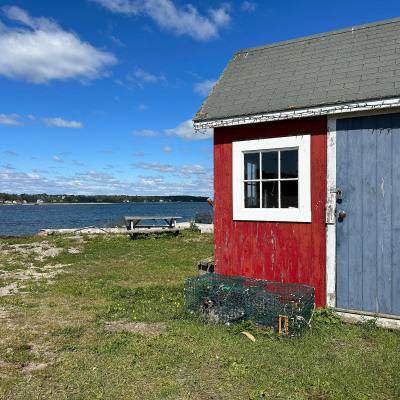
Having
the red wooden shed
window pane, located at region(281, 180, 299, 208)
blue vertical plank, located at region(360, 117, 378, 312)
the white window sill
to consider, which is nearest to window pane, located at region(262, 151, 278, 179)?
the red wooden shed

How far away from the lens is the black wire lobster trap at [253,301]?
628cm

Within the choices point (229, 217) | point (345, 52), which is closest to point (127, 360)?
point (229, 217)

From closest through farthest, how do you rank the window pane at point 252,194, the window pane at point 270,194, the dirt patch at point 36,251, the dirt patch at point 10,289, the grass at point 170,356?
1. the grass at point 170,356
2. the window pane at point 270,194
3. the window pane at point 252,194
4. the dirt patch at point 10,289
5. the dirt patch at point 36,251

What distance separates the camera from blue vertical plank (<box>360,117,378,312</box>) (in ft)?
21.8

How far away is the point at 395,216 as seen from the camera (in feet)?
21.2

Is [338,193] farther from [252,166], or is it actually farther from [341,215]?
[252,166]

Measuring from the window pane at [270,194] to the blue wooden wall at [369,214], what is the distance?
3.77 feet

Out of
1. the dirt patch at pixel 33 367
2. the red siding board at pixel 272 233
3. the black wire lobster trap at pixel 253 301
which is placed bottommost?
the dirt patch at pixel 33 367

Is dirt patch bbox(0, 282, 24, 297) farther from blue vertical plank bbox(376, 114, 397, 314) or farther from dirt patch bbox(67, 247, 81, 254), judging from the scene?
blue vertical plank bbox(376, 114, 397, 314)

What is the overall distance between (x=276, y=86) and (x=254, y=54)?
63.2 inches

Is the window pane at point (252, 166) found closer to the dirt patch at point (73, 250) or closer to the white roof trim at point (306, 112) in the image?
the white roof trim at point (306, 112)

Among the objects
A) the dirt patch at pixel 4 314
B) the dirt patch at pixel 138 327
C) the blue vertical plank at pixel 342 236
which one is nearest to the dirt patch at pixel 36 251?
the dirt patch at pixel 4 314

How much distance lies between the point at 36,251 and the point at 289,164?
40.8 feet

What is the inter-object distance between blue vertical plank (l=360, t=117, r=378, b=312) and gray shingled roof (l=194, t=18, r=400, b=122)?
2.16 feet
